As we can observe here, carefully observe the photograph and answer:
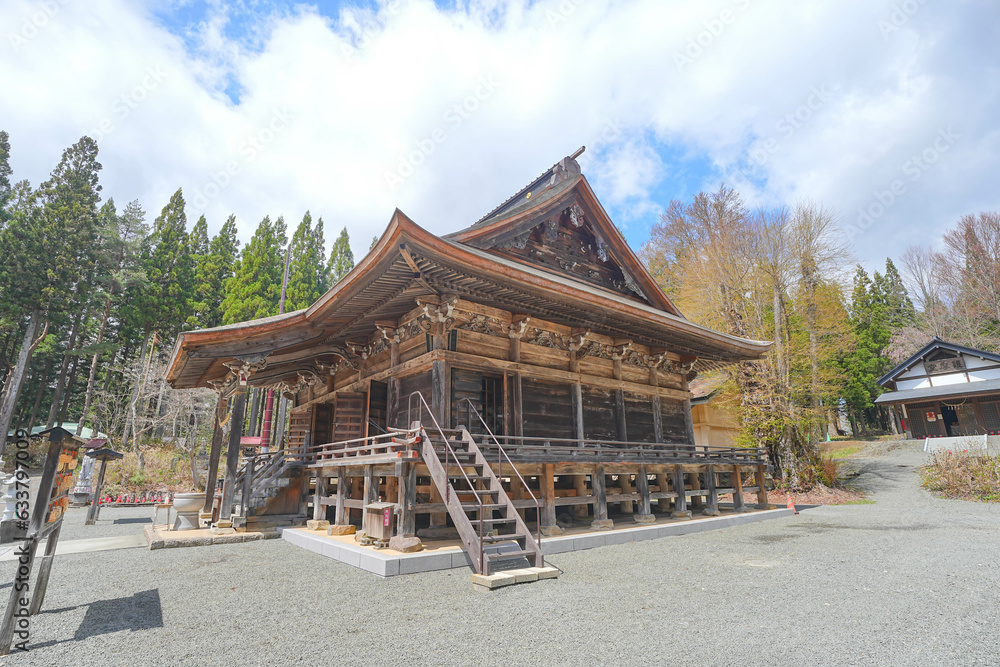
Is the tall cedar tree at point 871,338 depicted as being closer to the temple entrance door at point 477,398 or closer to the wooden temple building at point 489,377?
the wooden temple building at point 489,377

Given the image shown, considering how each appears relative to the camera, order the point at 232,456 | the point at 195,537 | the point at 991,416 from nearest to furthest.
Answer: the point at 195,537
the point at 232,456
the point at 991,416

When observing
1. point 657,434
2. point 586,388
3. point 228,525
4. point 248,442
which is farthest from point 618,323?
point 248,442

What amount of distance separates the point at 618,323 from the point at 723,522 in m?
5.62

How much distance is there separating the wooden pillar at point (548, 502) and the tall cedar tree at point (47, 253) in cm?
3410

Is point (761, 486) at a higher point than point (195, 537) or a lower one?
higher

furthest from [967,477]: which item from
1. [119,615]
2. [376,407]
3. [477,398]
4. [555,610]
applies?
[119,615]

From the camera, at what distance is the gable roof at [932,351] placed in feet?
92.6

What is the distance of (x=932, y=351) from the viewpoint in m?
31.0

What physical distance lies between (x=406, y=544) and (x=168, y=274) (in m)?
37.5

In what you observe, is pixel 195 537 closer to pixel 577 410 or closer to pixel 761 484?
pixel 577 410

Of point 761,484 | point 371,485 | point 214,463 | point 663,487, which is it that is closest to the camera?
point 371,485

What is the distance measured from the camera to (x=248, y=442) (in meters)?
25.4

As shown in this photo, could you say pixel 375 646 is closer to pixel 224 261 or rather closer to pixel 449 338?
pixel 449 338

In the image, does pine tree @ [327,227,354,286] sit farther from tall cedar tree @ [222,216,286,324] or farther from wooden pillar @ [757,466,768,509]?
wooden pillar @ [757,466,768,509]
